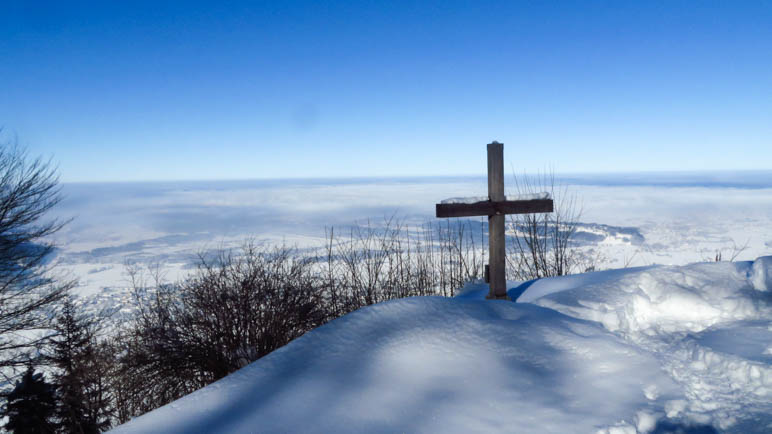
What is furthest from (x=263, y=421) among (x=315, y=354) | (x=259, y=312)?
(x=259, y=312)

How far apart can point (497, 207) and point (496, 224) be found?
23 centimetres

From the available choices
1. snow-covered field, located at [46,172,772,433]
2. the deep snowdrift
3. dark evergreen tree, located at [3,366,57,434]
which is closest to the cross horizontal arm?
snow-covered field, located at [46,172,772,433]

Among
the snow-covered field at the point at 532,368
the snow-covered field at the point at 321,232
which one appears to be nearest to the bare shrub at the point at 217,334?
the snow-covered field at the point at 532,368

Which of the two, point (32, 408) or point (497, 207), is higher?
point (497, 207)

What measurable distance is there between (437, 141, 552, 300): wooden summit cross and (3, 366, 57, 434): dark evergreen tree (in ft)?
40.1

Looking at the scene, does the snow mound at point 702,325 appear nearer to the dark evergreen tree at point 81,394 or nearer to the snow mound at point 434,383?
the snow mound at point 434,383

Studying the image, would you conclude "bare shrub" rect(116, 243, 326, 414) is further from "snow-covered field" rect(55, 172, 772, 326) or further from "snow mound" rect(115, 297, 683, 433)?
"snow-covered field" rect(55, 172, 772, 326)

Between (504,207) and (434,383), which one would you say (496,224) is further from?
(434,383)

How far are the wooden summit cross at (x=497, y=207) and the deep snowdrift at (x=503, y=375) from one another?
2225mm

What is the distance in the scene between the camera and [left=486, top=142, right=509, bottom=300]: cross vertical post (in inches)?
201

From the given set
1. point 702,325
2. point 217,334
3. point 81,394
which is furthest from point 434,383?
point 81,394

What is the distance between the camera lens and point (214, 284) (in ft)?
23.9

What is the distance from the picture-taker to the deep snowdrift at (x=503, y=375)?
1.67 m

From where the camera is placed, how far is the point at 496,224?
5.20 metres
